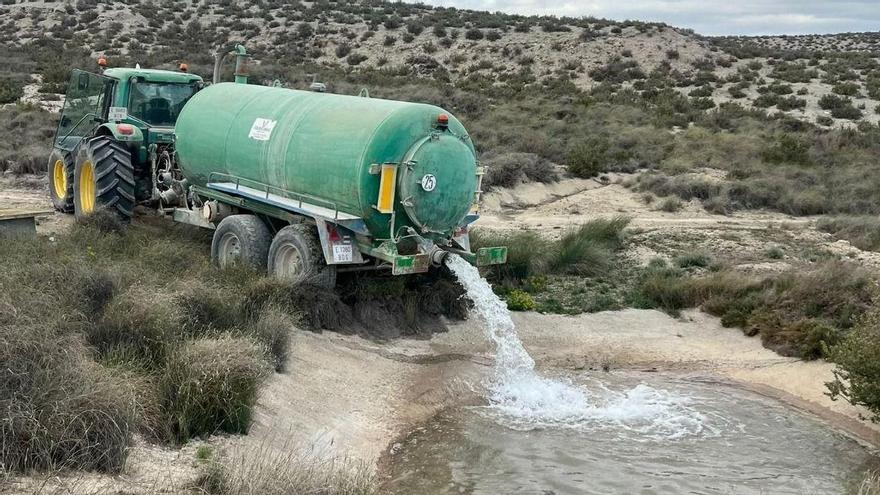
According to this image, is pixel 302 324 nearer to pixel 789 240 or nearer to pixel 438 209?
pixel 438 209

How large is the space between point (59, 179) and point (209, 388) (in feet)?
31.7

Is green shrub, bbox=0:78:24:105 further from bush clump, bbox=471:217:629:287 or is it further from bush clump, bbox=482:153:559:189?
bush clump, bbox=471:217:629:287

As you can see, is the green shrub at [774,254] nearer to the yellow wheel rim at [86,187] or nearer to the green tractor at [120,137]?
the green tractor at [120,137]

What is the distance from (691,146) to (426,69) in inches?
807

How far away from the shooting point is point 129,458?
230 inches

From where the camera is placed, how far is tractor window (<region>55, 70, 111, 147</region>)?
13844mm

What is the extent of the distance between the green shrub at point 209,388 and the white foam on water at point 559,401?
277cm

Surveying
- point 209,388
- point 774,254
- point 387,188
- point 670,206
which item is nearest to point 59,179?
point 387,188

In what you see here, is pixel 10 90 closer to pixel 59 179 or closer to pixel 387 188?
pixel 59 179

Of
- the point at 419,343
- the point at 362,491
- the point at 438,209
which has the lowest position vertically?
the point at 419,343

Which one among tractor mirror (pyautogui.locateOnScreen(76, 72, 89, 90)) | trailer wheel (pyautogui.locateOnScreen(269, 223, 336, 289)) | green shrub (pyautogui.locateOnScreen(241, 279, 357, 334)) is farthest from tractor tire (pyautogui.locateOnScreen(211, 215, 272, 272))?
tractor mirror (pyautogui.locateOnScreen(76, 72, 89, 90))

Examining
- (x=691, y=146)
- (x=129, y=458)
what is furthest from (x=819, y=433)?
(x=691, y=146)

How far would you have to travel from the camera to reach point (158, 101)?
1389 cm

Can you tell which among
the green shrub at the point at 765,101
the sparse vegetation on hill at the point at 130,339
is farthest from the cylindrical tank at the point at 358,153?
the green shrub at the point at 765,101
